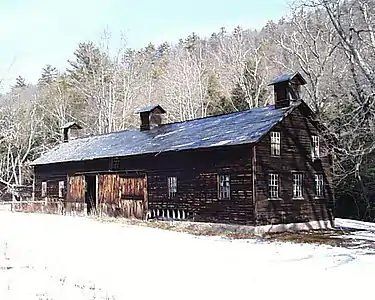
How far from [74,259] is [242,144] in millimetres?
11665

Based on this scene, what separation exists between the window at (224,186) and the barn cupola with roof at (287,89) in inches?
195

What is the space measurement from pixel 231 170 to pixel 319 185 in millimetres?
5804

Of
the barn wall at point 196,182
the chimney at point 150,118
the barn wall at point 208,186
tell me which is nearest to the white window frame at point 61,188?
the barn wall at point 196,182

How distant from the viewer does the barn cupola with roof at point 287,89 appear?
26.8 meters

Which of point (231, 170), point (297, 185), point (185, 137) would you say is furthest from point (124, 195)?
point (297, 185)

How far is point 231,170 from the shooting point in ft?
81.5

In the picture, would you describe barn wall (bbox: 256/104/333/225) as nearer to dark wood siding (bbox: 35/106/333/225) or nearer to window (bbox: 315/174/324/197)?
dark wood siding (bbox: 35/106/333/225)

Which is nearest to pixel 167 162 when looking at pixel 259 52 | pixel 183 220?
pixel 183 220

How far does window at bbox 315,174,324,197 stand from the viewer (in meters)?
27.6

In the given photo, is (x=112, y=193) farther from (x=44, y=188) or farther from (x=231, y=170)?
(x=231, y=170)

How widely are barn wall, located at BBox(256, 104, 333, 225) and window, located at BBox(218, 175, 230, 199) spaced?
1.60 m

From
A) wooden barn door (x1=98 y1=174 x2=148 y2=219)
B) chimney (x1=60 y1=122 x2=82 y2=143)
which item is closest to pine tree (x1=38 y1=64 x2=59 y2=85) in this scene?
chimney (x1=60 y1=122 x2=82 y2=143)

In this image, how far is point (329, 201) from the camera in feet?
92.5

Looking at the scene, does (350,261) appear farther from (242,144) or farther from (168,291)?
(242,144)
